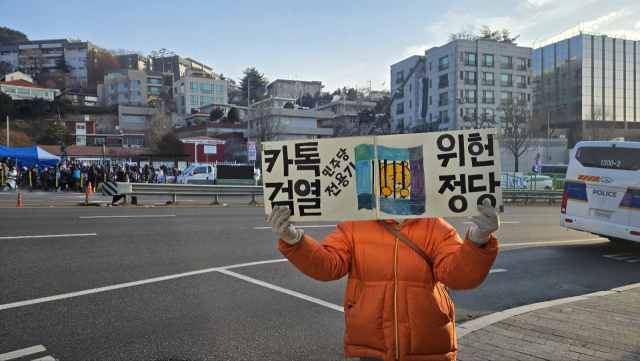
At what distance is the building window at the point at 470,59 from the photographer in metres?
65.5

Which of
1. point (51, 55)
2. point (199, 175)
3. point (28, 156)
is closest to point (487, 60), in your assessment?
point (199, 175)

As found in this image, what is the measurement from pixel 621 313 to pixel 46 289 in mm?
7506

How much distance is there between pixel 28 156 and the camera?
33500 mm

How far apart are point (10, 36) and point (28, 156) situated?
5949 inches

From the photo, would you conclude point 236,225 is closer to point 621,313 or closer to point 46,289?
point 46,289

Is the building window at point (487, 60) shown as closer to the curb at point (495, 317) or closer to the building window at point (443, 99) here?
the building window at point (443, 99)

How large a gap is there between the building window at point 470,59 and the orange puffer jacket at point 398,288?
68.1 meters

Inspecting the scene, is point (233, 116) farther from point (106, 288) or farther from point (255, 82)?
point (106, 288)

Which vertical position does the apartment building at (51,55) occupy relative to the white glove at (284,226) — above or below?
above

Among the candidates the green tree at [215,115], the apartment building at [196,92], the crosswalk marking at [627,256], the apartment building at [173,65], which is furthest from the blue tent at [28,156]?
the apartment building at [173,65]

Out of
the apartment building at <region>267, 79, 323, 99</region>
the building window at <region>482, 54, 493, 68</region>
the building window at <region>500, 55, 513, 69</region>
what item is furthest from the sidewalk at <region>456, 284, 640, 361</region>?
the apartment building at <region>267, 79, 323, 99</region>

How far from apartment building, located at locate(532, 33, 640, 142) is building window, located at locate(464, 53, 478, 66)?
64.4ft

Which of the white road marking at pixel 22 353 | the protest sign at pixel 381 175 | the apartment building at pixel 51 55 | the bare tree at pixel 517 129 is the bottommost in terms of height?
the white road marking at pixel 22 353

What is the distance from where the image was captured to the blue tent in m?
32.9
